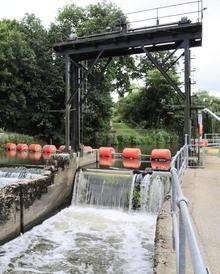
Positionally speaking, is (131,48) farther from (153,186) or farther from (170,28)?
(153,186)

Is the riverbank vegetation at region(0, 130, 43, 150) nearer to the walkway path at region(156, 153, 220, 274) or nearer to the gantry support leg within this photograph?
the gantry support leg

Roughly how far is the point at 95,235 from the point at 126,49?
11165mm

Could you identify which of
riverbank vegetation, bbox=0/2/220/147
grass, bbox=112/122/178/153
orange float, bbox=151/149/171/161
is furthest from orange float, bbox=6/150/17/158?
grass, bbox=112/122/178/153

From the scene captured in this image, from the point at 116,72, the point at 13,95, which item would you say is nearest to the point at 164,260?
the point at 13,95

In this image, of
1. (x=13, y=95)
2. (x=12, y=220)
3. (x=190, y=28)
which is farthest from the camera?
(x=13, y=95)

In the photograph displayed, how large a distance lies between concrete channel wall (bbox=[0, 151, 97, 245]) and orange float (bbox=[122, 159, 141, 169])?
4.58 meters

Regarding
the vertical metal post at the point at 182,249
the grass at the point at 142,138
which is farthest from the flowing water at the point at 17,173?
the grass at the point at 142,138

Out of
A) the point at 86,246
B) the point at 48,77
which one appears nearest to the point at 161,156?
the point at 86,246

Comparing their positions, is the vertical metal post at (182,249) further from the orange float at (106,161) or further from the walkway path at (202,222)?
the orange float at (106,161)

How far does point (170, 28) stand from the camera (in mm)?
18250

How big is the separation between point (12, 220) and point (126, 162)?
13.4 m

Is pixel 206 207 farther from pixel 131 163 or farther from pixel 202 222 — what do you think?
pixel 131 163

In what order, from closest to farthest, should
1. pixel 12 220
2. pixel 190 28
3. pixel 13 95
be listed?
pixel 12 220 < pixel 190 28 < pixel 13 95

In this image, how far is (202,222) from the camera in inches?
307
